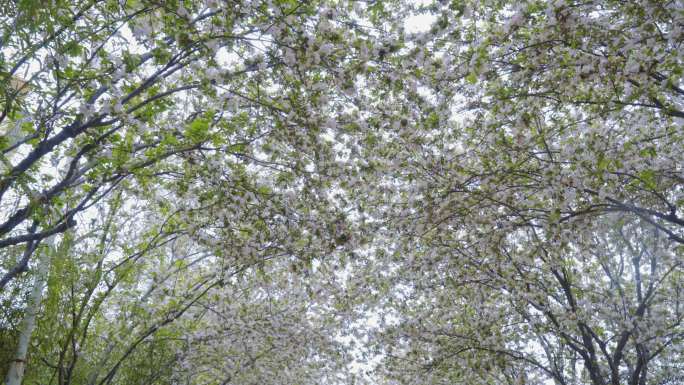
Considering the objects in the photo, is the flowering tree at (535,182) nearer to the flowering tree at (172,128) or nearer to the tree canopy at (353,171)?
the tree canopy at (353,171)

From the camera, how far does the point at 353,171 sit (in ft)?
16.6

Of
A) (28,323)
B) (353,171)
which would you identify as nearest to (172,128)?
(353,171)

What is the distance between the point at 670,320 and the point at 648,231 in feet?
5.46

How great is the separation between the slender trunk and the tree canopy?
3 centimetres

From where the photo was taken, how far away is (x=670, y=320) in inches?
357

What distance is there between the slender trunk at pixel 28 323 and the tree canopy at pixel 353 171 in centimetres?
3

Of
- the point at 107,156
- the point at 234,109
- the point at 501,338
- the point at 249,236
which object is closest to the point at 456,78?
the point at 234,109

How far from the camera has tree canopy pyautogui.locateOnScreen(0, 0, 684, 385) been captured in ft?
13.2

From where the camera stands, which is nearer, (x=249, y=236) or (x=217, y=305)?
(x=249, y=236)

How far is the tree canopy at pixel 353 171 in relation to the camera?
4.03 meters

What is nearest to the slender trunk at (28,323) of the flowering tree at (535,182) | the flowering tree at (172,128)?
the flowering tree at (172,128)

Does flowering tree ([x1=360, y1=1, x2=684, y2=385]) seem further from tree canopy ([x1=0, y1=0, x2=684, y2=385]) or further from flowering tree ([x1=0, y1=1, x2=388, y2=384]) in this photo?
flowering tree ([x1=0, y1=1, x2=388, y2=384])

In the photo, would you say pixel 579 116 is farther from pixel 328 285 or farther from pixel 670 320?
pixel 670 320

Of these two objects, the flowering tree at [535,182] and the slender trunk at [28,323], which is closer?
the flowering tree at [535,182]
